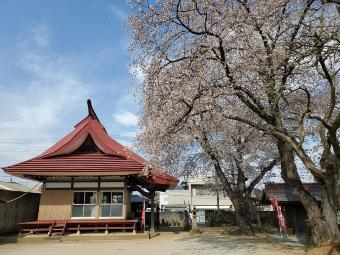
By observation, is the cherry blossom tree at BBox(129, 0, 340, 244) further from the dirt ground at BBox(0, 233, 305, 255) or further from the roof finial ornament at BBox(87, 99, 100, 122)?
the roof finial ornament at BBox(87, 99, 100, 122)

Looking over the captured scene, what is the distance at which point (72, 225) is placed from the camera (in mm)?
19609

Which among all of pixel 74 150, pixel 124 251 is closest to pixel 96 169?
pixel 74 150

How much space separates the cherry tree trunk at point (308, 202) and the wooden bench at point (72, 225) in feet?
30.6

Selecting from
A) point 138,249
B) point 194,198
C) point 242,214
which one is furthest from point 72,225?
point 194,198

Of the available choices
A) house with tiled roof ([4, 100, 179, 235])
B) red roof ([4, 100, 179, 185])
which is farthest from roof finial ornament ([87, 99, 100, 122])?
house with tiled roof ([4, 100, 179, 235])

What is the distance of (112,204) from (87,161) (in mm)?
2937

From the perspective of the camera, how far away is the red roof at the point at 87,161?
63.2 feet

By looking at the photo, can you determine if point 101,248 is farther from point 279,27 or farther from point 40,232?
point 279,27

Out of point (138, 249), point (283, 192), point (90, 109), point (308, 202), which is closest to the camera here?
point (308, 202)

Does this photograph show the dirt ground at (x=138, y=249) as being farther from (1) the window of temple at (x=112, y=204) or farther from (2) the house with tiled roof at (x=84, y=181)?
(1) the window of temple at (x=112, y=204)

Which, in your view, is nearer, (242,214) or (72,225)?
(72,225)

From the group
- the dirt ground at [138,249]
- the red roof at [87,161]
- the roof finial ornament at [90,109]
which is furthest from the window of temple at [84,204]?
the roof finial ornament at [90,109]

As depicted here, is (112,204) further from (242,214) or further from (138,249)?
(242,214)

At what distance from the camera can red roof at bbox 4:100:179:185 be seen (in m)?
19.3
